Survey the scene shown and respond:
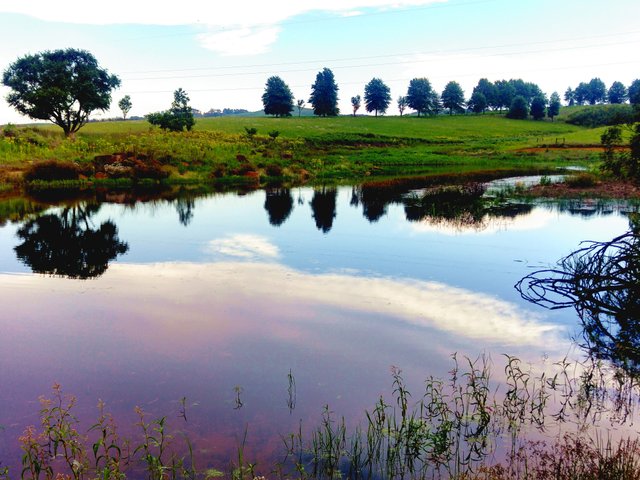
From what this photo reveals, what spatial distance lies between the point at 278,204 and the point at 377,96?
127542mm

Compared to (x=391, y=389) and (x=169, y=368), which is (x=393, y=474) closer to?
(x=391, y=389)

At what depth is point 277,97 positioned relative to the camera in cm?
12988

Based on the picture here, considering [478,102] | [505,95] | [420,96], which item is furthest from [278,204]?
[505,95]

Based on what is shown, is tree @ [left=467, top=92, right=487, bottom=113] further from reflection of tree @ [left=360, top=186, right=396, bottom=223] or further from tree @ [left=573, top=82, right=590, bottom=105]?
reflection of tree @ [left=360, top=186, right=396, bottom=223]

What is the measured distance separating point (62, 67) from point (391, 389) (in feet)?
230

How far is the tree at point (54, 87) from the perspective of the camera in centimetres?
6069

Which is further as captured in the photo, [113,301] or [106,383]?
[113,301]

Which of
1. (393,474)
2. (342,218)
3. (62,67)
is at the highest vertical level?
(62,67)

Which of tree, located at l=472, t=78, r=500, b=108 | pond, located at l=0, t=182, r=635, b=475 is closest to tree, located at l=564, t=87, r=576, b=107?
tree, located at l=472, t=78, r=500, b=108

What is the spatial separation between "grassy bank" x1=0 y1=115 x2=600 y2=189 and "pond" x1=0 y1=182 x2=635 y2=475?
855 inches

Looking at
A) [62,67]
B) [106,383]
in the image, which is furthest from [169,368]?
[62,67]

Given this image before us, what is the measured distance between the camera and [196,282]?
15.2m

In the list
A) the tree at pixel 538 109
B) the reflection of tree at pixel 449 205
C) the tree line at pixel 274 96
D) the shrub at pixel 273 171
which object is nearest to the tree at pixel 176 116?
the tree line at pixel 274 96

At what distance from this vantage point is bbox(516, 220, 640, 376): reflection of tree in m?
10.2
